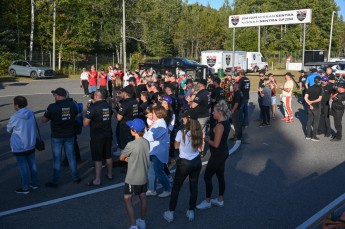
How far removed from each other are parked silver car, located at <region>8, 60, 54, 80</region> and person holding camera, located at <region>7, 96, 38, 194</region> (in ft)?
85.4

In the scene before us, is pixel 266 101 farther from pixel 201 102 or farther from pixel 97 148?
pixel 97 148

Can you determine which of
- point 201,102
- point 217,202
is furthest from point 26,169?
point 201,102

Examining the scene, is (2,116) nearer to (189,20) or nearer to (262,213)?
(262,213)

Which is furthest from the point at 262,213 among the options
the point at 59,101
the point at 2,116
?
the point at 2,116

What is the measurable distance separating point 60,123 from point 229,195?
10.8ft

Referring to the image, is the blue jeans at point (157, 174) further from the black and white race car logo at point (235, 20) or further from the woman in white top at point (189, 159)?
the black and white race car logo at point (235, 20)

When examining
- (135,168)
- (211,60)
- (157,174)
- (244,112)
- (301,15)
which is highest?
(301,15)

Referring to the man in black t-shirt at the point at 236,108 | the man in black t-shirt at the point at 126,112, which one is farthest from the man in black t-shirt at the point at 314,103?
the man in black t-shirt at the point at 126,112

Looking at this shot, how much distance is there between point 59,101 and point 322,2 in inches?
3009

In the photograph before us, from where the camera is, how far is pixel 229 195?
6820mm

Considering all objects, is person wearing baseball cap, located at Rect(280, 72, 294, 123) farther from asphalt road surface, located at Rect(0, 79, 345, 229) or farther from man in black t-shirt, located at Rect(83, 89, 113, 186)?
man in black t-shirt, located at Rect(83, 89, 113, 186)

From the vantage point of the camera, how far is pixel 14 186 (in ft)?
23.2

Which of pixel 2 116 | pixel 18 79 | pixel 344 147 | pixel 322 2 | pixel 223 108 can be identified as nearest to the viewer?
pixel 223 108

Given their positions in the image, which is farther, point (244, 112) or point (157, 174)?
point (244, 112)
